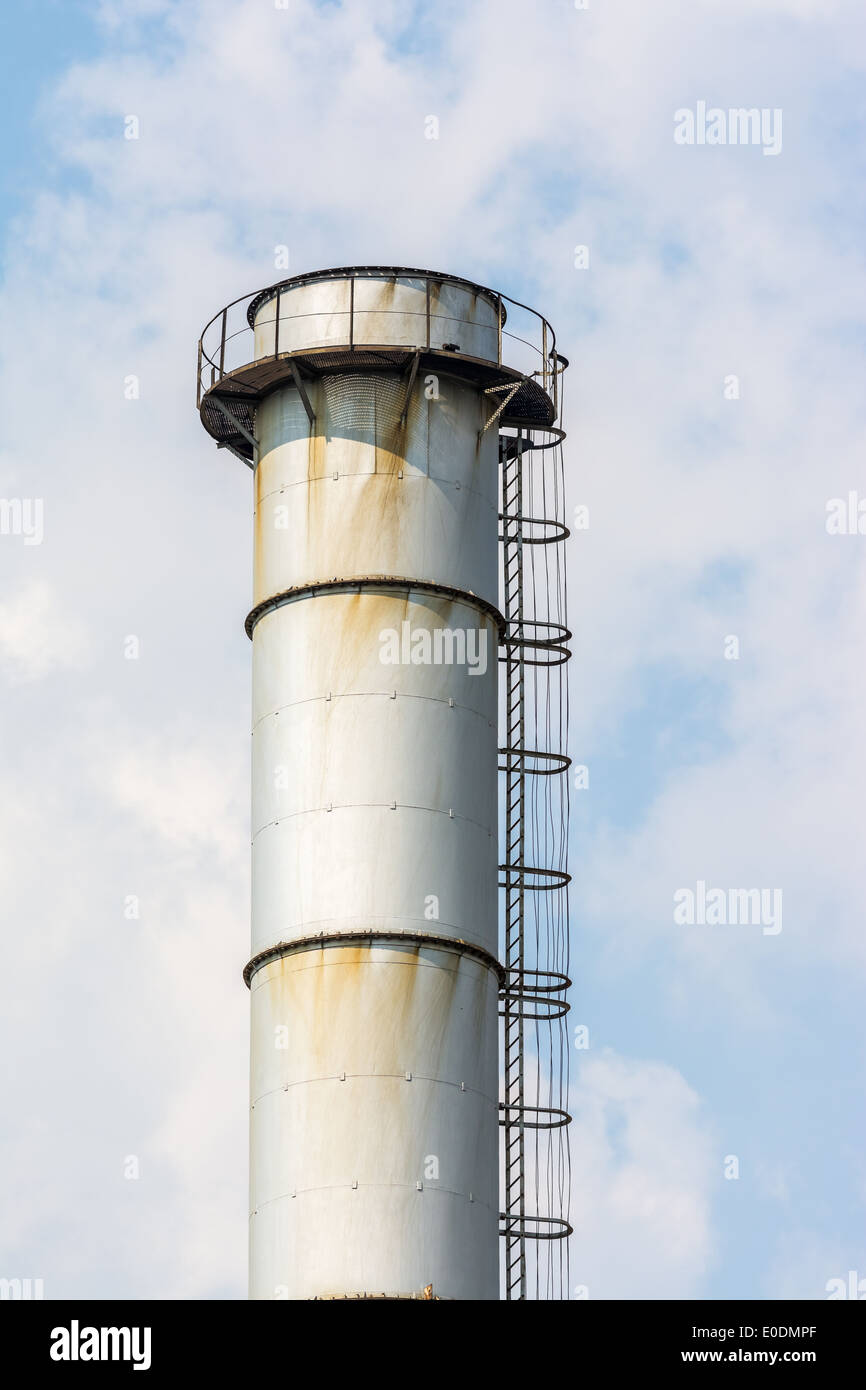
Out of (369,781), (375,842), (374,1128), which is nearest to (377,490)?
(369,781)

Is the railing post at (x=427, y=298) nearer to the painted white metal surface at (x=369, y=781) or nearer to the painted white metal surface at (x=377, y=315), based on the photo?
the painted white metal surface at (x=377, y=315)

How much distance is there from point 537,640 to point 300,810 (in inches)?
258

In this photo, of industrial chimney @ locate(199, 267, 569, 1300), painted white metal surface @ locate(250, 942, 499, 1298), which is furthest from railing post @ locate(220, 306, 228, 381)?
painted white metal surface @ locate(250, 942, 499, 1298)

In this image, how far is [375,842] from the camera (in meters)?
50.1

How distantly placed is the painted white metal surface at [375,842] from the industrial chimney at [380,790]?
0.13 ft

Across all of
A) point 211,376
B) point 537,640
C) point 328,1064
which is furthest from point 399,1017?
point 211,376

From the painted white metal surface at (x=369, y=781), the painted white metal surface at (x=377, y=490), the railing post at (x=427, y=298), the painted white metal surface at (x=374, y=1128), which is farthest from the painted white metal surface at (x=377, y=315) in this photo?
the painted white metal surface at (x=374, y=1128)

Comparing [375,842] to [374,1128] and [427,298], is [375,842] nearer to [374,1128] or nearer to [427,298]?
[374,1128]

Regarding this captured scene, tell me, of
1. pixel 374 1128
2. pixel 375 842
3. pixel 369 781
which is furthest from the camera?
pixel 369 781

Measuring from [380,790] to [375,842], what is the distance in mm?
877

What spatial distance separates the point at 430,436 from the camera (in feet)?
172

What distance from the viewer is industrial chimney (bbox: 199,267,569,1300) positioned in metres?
48.9

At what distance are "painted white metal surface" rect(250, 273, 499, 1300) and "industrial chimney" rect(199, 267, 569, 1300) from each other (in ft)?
0.13

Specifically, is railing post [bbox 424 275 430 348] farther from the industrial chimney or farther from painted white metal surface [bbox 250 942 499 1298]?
painted white metal surface [bbox 250 942 499 1298]
